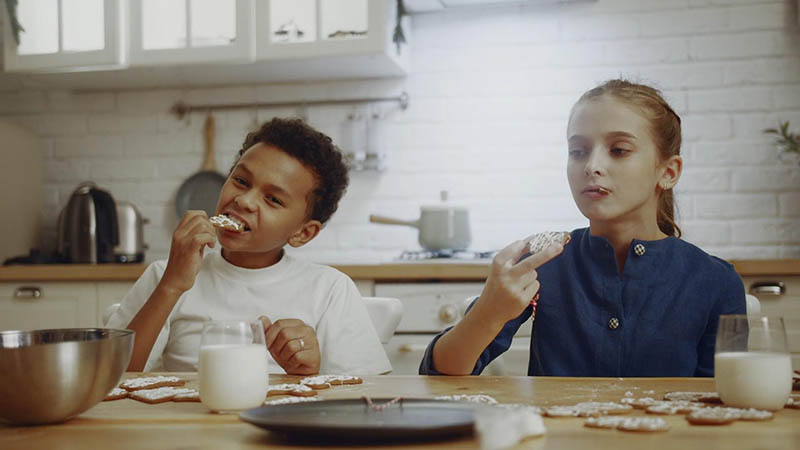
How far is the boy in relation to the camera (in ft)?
5.32

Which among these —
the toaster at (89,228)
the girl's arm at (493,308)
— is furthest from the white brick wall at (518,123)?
the girl's arm at (493,308)

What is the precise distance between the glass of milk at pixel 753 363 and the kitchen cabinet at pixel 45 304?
7.51 feet

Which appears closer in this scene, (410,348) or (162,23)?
(410,348)

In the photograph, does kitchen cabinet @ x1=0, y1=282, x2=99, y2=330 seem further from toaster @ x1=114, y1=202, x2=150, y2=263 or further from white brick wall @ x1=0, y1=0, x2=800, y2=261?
white brick wall @ x1=0, y1=0, x2=800, y2=261

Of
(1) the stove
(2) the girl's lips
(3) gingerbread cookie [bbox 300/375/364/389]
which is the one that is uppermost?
(2) the girl's lips

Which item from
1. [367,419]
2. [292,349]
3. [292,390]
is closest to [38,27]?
[292,349]

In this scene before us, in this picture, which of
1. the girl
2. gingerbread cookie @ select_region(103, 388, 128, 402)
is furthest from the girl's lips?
gingerbread cookie @ select_region(103, 388, 128, 402)

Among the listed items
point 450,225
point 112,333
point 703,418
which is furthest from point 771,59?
point 112,333

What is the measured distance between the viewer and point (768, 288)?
2426mm

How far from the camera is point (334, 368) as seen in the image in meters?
1.64

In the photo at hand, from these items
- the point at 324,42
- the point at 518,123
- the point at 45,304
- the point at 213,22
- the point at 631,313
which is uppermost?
the point at 213,22

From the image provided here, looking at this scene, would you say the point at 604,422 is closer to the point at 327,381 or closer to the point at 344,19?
the point at 327,381

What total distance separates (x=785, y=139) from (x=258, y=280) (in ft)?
6.75

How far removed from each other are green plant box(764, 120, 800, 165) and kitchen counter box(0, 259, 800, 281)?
62 cm
